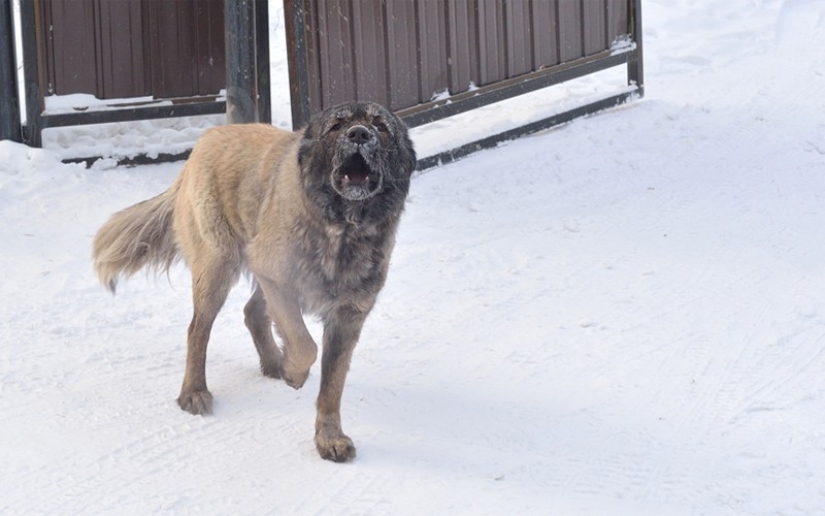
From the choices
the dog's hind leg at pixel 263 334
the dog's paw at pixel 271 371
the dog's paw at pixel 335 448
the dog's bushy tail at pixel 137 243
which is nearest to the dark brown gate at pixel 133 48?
the dog's bushy tail at pixel 137 243

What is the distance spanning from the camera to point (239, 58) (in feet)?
28.0

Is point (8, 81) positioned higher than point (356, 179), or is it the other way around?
point (8, 81)

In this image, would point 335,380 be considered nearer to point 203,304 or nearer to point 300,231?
point 300,231

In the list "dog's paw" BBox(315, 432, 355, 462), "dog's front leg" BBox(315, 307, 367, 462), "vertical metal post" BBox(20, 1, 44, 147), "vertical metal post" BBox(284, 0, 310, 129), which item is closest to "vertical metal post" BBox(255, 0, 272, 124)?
"vertical metal post" BBox(284, 0, 310, 129)

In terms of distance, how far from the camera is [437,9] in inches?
380

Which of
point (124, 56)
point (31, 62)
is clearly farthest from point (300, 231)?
point (124, 56)

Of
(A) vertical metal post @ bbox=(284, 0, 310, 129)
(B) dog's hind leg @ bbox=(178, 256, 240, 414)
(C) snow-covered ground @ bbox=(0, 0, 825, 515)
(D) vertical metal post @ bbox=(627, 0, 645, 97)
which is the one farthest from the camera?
(D) vertical metal post @ bbox=(627, 0, 645, 97)

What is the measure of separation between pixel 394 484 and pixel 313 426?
2.28ft

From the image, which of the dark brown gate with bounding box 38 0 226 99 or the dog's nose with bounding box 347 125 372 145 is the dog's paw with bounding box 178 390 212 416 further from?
the dark brown gate with bounding box 38 0 226 99

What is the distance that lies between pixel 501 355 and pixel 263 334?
1.31 meters

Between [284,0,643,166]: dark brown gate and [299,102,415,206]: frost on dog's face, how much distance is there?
12.2 feet

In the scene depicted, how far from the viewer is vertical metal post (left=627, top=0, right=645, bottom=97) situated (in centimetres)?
1152

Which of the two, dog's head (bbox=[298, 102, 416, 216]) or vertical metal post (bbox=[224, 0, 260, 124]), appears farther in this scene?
vertical metal post (bbox=[224, 0, 260, 124])

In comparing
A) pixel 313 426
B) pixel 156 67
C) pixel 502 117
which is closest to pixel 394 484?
pixel 313 426
